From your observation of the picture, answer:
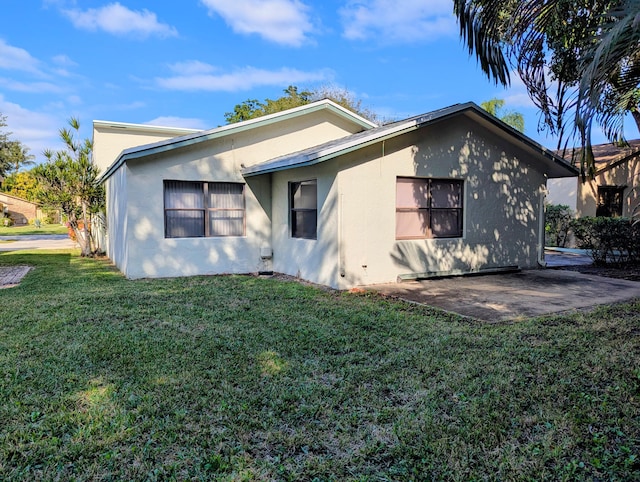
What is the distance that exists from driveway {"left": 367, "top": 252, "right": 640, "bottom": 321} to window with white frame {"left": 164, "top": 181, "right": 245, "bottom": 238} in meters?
4.24

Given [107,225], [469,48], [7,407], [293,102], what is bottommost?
[7,407]

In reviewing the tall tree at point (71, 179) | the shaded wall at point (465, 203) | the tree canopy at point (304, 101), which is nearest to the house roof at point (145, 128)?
the tall tree at point (71, 179)

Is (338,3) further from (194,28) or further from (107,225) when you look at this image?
(107,225)

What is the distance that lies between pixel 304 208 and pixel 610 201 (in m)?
15.2

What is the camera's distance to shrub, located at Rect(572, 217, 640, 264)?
1159cm

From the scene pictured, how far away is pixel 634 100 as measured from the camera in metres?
7.09

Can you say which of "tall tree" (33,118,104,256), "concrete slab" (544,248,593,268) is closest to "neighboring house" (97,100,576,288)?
→ "concrete slab" (544,248,593,268)

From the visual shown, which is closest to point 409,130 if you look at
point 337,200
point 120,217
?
point 337,200

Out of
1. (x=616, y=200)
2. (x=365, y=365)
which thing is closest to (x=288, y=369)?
(x=365, y=365)

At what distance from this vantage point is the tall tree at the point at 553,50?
5.46 meters

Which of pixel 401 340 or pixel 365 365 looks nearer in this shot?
pixel 365 365

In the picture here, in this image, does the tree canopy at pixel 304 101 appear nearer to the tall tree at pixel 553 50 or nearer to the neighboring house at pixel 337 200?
the neighboring house at pixel 337 200

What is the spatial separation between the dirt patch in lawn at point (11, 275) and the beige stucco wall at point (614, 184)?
19.7 metres

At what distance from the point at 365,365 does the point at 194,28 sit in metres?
15.3
